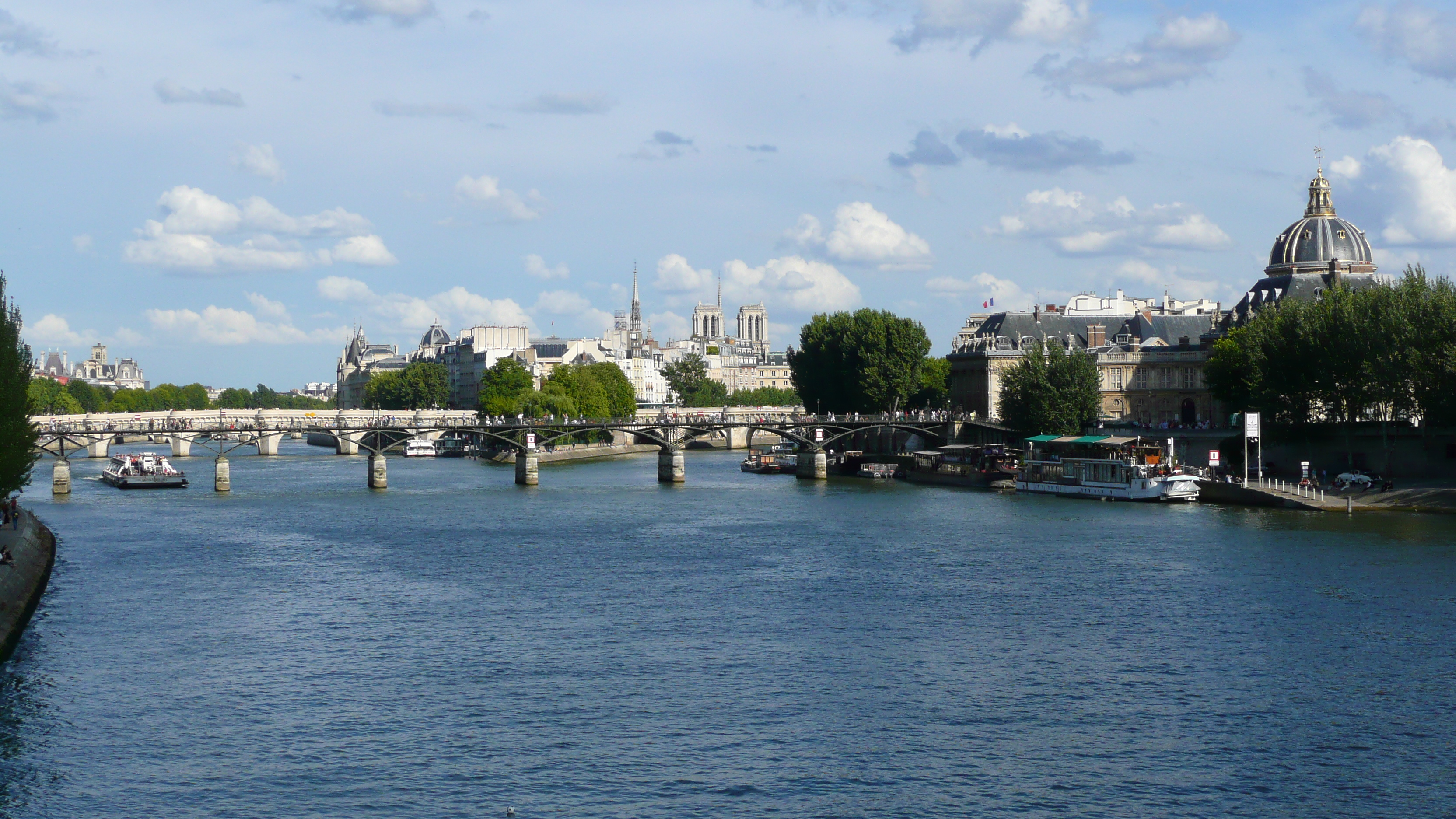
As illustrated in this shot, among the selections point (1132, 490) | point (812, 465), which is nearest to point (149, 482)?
point (812, 465)

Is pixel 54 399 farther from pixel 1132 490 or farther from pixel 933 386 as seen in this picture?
pixel 1132 490

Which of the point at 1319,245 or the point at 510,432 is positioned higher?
the point at 1319,245

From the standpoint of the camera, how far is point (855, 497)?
7519 cm

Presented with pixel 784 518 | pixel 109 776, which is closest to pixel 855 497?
pixel 784 518

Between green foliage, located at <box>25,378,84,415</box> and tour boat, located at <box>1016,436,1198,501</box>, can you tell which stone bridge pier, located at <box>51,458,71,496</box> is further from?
green foliage, located at <box>25,378,84,415</box>

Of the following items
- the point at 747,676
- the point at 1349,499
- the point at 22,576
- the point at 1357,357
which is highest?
the point at 1357,357

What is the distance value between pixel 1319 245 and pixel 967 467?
2693 centimetres

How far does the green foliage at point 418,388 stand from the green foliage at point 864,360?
8427 cm

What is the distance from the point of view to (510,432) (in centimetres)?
12150

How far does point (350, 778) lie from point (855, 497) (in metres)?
52.2

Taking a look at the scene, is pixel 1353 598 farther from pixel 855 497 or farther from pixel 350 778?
pixel 855 497

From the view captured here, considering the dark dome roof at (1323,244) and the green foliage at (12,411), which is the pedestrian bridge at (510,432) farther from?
the dark dome roof at (1323,244)

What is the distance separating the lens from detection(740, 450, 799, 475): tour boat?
9769 cm

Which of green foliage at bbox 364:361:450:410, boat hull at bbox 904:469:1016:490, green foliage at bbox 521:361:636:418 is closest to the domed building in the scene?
boat hull at bbox 904:469:1016:490
